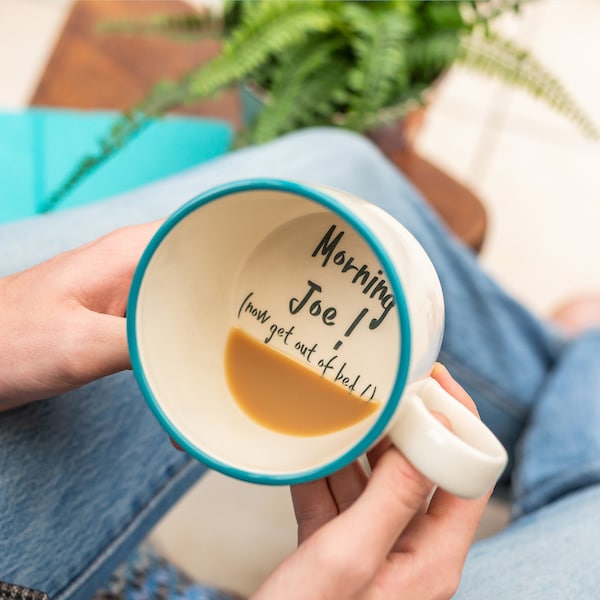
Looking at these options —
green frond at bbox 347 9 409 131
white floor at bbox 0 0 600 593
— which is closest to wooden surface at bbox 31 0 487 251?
green frond at bbox 347 9 409 131

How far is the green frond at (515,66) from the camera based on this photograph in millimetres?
729

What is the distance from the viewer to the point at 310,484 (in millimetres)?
385

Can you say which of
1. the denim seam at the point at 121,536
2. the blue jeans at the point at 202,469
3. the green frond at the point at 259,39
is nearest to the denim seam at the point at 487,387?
the blue jeans at the point at 202,469

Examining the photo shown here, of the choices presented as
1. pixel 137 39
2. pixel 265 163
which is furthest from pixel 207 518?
pixel 137 39

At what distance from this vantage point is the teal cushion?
0.85 metres

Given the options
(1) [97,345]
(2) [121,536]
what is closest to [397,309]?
(1) [97,345]

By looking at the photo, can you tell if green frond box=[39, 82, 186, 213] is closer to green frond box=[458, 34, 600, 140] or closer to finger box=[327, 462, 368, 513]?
green frond box=[458, 34, 600, 140]

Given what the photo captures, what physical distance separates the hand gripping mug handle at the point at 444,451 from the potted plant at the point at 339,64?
51 centimetres

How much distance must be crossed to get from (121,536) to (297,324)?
10.9 inches

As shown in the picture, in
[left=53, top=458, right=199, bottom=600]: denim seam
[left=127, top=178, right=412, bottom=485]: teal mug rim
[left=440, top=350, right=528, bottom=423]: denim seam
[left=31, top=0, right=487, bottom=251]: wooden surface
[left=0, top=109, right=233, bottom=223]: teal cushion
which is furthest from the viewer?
[left=31, top=0, right=487, bottom=251]: wooden surface

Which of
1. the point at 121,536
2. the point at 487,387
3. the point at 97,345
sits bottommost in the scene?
→ the point at 121,536

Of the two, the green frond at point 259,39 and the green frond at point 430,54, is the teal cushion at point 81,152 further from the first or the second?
the green frond at point 430,54

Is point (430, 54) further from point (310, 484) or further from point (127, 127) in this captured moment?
point (310, 484)

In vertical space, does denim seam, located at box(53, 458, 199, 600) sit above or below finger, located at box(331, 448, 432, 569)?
below
